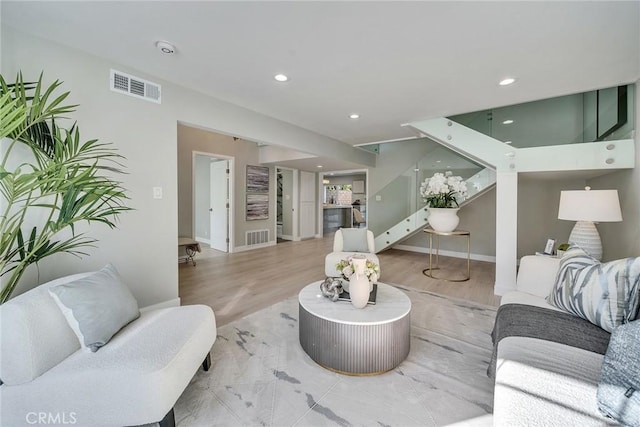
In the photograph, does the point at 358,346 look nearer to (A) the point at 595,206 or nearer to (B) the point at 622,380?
(B) the point at 622,380

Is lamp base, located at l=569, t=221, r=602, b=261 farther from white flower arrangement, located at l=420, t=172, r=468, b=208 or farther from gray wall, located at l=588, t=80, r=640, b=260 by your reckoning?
white flower arrangement, located at l=420, t=172, r=468, b=208

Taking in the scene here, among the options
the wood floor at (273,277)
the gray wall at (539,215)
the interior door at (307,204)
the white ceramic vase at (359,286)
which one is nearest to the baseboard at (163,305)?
the wood floor at (273,277)

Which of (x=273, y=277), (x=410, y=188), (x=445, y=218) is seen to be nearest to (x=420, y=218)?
(x=410, y=188)

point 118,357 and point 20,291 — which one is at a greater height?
point 20,291

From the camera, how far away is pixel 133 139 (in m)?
2.41

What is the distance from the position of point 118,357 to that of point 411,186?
4775mm

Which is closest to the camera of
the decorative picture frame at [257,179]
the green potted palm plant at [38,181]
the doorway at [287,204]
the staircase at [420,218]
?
the green potted palm plant at [38,181]

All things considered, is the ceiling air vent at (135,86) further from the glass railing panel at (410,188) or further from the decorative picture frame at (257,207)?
the glass railing panel at (410,188)

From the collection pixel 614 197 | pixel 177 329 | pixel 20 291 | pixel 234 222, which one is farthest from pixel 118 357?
pixel 234 222

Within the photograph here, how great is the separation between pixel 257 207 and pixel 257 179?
0.70 m

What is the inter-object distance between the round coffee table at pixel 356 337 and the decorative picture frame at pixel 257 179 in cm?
471

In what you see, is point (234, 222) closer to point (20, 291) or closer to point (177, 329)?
point (20, 291)

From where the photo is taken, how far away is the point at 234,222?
5.82 meters

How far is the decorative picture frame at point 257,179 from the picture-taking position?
6129 millimetres
